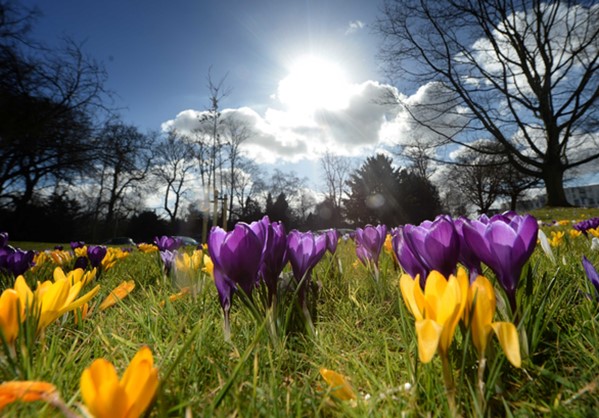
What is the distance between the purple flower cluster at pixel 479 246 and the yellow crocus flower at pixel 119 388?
672 millimetres

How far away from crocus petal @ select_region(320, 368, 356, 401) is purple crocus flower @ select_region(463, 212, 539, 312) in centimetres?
43

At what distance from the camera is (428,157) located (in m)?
18.1

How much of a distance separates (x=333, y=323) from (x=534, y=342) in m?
0.59

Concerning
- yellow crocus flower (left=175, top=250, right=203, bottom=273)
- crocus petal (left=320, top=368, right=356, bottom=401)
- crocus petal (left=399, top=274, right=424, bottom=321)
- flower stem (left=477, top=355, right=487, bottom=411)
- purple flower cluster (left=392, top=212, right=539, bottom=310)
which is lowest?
crocus petal (left=320, top=368, right=356, bottom=401)

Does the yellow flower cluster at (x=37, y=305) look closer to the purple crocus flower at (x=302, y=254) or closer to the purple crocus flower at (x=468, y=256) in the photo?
the purple crocus flower at (x=302, y=254)

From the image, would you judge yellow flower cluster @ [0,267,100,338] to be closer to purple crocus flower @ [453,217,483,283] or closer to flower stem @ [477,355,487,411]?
flower stem @ [477,355,487,411]

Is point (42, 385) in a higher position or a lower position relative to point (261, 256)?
lower

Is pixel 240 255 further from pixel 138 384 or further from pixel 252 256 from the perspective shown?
pixel 138 384

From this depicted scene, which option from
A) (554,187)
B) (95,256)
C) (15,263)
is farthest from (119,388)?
(554,187)

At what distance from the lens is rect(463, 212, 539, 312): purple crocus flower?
76cm

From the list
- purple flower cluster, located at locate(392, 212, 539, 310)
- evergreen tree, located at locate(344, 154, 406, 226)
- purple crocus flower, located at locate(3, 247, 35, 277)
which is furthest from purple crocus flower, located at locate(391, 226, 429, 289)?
evergreen tree, located at locate(344, 154, 406, 226)

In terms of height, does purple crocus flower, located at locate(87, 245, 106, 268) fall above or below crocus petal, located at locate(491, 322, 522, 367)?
above

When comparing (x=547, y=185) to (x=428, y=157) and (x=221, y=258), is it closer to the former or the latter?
(x=428, y=157)

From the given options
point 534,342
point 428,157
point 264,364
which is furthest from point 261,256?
point 428,157
